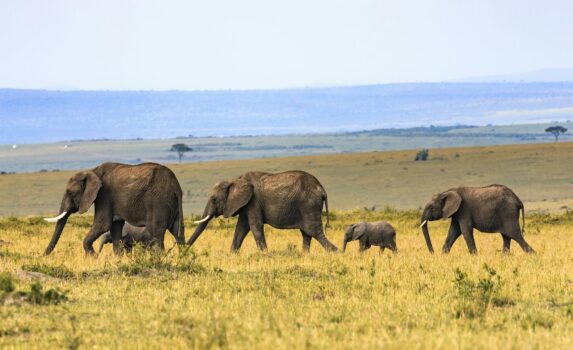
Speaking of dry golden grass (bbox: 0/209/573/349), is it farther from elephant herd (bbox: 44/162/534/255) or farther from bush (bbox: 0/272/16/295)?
elephant herd (bbox: 44/162/534/255)

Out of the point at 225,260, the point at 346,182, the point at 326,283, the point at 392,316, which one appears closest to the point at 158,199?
the point at 225,260

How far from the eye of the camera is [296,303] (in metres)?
13.9

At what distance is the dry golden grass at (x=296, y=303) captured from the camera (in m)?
11.2

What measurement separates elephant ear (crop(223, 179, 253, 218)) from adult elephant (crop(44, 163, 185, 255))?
1.87 m

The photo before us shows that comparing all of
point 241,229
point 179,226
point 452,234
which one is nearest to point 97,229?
point 179,226

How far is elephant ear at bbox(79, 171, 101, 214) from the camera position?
67.1 feet

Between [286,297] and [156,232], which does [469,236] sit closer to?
[156,232]

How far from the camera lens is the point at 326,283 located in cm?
1590

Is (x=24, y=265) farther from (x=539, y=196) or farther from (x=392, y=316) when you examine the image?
(x=539, y=196)

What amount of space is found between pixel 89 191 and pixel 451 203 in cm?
733

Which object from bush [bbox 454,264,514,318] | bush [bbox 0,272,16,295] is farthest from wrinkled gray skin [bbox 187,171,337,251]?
bush [bbox 0,272,16,295]

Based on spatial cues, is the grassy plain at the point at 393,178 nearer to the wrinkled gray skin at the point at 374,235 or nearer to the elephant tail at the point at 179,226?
the wrinkled gray skin at the point at 374,235

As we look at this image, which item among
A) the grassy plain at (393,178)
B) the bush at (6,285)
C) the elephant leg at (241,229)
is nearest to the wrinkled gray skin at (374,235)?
the elephant leg at (241,229)

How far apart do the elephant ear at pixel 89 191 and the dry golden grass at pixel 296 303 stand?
3.22ft
